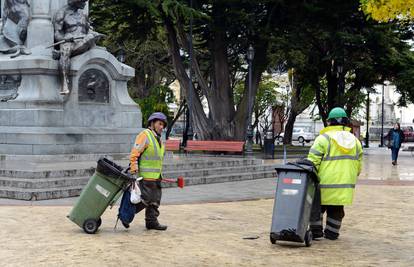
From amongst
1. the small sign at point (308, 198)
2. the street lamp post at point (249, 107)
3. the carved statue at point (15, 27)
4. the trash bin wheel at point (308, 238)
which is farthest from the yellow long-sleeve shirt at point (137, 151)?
the street lamp post at point (249, 107)

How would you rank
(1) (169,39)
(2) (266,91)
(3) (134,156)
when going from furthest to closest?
(2) (266,91), (1) (169,39), (3) (134,156)

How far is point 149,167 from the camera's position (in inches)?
400

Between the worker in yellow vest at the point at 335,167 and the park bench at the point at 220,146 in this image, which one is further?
the park bench at the point at 220,146

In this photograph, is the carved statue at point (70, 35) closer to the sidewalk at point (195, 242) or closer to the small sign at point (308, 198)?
the sidewalk at point (195, 242)

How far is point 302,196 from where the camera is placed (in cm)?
899

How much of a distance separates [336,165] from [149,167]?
2599 mm

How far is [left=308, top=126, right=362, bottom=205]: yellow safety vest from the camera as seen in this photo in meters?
9.42

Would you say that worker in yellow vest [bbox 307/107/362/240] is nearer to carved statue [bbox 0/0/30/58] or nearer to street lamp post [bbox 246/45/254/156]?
carved statue [bbox 0/0/30/58]

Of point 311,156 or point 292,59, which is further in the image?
point 292,59

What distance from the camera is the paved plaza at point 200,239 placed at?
8211mm

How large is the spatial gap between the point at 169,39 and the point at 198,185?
655 inches

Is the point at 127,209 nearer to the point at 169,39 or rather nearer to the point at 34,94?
the point at 34,94

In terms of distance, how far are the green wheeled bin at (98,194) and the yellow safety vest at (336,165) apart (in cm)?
255

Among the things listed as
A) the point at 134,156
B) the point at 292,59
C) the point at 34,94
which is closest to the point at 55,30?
the point at 34,94
